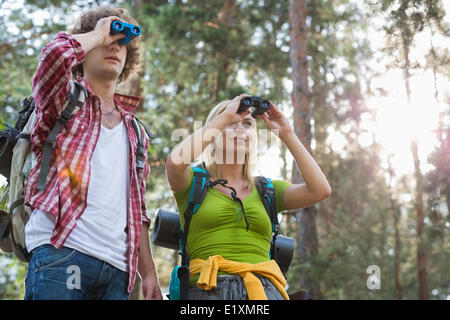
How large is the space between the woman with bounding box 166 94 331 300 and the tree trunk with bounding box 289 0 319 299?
4.19 metres

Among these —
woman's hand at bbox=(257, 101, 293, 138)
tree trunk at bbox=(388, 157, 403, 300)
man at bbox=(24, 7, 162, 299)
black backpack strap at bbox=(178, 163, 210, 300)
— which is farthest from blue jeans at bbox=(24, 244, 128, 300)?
tree trunk at bbox=(388, 157, 403, 300)

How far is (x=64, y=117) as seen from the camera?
2.30 meters

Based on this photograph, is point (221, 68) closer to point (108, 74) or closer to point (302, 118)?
point (302, 118)

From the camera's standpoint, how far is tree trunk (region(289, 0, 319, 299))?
25.8 ft

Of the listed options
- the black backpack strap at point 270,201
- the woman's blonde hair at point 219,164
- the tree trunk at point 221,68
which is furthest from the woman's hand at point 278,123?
the tree trunk at point 221,68

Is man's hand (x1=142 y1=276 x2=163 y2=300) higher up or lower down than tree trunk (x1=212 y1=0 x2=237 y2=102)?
lower down

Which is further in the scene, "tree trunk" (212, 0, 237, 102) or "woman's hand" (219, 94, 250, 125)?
"tree trunk" (212, 0, 237, 102)

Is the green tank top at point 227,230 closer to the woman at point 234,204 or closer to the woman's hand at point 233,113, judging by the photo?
the woman at point 234,204

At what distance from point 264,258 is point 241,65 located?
405 inches

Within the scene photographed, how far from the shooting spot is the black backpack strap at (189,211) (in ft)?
8.71

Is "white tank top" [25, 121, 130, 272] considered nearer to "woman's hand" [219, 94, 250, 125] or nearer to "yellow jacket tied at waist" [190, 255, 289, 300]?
"yellow jacket tied at waist" [190, 255, 289, 300]

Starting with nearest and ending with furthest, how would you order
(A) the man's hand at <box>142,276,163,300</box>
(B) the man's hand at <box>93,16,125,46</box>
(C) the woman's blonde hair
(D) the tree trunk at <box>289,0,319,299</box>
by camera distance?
(B) the man's hand at <box>93,16,125,46</box> < (A) the man's hand at <box>142,276,163,300</box> < (C) the woman's blonde hair < (D) the tree trunk at <box>289,0,319,299</box>

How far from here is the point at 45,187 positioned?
7.18 ft

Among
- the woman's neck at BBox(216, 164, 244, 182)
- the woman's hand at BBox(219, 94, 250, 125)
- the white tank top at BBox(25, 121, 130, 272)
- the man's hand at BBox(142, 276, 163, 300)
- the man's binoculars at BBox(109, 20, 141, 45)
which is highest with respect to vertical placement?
the man's binoculars at BBox(109, 20, 141, 45)
